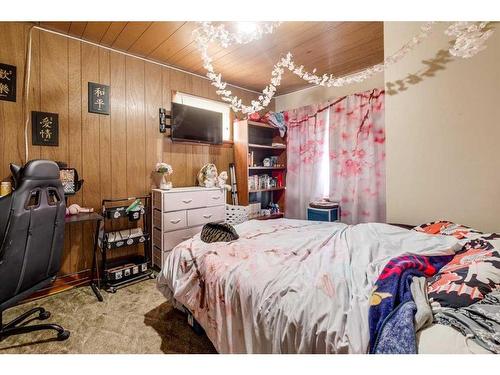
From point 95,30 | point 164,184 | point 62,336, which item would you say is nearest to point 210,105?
point 164,184

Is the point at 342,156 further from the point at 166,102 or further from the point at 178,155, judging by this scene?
the point at 166,102

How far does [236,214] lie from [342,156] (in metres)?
1.62

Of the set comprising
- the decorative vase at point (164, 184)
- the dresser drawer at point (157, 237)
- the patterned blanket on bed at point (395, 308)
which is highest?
the decorative vase at point (164, 184)

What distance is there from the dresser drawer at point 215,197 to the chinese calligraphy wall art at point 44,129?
5.15ft

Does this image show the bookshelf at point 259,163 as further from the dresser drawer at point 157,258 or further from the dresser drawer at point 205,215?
the dresser drawer at point 157,258

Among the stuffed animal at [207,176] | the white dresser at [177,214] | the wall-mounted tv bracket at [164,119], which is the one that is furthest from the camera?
the stuffed animal at [207,176]

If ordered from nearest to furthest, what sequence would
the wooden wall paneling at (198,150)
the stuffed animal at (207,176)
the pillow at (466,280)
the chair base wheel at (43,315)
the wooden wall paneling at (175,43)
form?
the pillow at (466,280), the chair base wheel at (43,315), the wooden wall paneling at (175,43), the stuffed animal at (207,176), the wooden wall paneling at (198,150)

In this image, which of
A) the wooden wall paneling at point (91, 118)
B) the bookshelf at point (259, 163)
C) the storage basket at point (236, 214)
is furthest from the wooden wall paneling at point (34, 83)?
the bookshelf at point (259, 163)

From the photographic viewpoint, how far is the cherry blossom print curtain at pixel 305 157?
3.39 m

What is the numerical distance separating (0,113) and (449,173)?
3545 mm

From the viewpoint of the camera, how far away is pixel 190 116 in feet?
9.69

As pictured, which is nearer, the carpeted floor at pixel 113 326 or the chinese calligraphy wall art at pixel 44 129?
the carpeted floor at pixel 113 326
